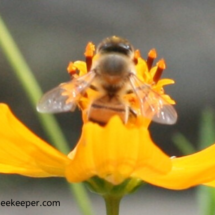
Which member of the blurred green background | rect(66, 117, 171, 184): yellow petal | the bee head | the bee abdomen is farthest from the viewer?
the blurred green background

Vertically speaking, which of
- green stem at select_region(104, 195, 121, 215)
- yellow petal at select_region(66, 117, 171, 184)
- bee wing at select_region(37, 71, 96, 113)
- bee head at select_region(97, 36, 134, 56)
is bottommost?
green stem at select_region(104, 195, 121, 215)

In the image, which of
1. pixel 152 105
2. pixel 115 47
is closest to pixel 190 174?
pixel 152 105

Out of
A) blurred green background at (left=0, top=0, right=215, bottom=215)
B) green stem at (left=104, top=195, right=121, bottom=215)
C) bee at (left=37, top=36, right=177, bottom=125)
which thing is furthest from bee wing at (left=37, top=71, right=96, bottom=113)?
blurred green background at (left=0, top=0, right=215, bottom=215)

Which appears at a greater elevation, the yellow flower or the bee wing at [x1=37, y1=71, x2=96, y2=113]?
the bee wing at [x1=37, y1=71, x2=96, y2=113]

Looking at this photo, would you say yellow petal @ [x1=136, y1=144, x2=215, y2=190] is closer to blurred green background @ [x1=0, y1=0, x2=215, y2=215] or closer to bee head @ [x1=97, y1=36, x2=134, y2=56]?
bee head @ [x1=97, y1=36, x2=134, y2=56]

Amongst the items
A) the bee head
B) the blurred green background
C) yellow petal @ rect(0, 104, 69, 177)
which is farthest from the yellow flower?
the blurred green background

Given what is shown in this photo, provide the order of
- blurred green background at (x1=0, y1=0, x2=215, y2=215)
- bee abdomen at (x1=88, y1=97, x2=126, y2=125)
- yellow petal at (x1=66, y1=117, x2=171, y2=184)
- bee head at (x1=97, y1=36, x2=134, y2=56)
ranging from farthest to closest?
blurred green background at (x1=0, y1=0, x2=215, y2=215)
bee head at (x1=97, y1=36, x2=134, y2=56)
bee abdomen at (x1=88, y1=97, x2=126, y2=125)
yellow petal at (x1=66, y1=117, x2=171, y2=184)

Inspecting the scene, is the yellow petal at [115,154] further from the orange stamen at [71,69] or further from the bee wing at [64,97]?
the orange stamen at [71,69]

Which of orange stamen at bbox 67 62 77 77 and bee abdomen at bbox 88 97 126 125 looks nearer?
bee abdomen at bbox 88 97 126 125
